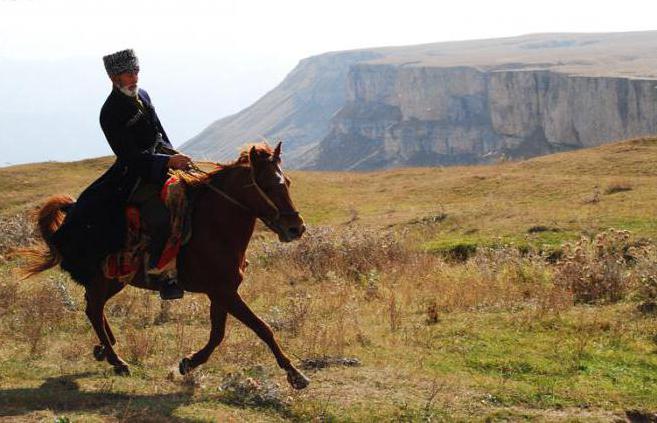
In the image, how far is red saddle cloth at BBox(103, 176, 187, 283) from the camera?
8.01 meters

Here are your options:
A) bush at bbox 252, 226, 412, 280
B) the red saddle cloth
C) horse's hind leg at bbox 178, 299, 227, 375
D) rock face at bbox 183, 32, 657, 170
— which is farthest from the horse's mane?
rock face at bbox 183, 32, 657, 170

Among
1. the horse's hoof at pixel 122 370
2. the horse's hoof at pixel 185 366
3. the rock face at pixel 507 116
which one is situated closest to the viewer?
the horse's hoof at pixel 185 366

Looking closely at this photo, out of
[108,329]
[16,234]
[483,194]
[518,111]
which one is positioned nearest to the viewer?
[108,329]

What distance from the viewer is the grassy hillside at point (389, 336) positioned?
764 cm

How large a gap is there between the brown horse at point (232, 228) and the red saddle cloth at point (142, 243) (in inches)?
5.7

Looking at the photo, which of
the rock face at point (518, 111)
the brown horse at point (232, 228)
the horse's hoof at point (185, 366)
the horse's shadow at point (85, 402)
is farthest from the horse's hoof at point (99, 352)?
the rock face at point (518, 111)

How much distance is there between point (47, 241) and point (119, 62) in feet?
7.68

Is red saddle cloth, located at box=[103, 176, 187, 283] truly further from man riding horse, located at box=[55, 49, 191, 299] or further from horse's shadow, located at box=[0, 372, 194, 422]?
horse's shadow, located at box=[0, 372, 194, 422]

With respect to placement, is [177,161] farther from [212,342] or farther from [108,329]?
[108,329]

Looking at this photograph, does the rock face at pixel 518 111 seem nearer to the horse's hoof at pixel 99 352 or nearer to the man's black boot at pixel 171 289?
the horse's hoof at pixel 99 352

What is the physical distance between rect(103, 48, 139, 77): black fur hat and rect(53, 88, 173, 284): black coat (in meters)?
0.23

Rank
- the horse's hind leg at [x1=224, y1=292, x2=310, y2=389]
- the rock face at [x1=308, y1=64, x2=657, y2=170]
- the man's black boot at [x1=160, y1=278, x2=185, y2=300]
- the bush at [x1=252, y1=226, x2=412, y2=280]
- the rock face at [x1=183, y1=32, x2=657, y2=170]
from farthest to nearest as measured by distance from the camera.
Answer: the rock face at [x1=183, y1=32, x2=657, y2=170]
the rock face at [x1=308, y1=64, x2=657, y2=170]
the bush at [x1=252, y1=226, x2=412, y2=280]
the man's black boot at [x1=160, y1=278, x2=185, y2=300]
the horse's hind leg at [x1=224, y1=292, x2=310, y2=389]

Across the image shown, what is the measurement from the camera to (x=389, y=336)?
10484mm

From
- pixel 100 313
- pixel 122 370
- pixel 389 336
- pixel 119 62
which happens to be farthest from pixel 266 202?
pixel 389 336
